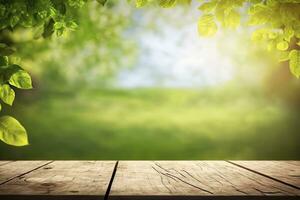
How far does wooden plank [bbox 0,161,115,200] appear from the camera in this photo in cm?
162

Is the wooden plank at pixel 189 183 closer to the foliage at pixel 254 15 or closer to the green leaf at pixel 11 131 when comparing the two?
the green leaf at pixel 11 131

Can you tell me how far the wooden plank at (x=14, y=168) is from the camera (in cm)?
212

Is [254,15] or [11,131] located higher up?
[254,15]

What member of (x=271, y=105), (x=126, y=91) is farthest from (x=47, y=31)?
(x=126, y=91)

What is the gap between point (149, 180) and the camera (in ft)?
6.48

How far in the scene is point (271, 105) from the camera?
16109mm

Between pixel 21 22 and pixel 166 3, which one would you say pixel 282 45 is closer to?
pixel 166 3

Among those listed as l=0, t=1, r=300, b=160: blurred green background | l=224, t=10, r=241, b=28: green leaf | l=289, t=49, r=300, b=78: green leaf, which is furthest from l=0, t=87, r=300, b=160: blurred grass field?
l=224, t=10, r=241, b=28: green leaf

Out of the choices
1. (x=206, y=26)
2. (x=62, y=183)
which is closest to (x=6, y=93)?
(x=62, y=183)

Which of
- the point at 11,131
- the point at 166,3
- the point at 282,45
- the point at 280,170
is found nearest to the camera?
the point at 11,131

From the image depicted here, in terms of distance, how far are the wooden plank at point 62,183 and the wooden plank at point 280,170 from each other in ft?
2.84

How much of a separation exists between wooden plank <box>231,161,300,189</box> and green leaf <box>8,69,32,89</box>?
1321 millimetres

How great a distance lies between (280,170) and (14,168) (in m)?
1.57

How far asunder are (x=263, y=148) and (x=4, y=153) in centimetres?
744
